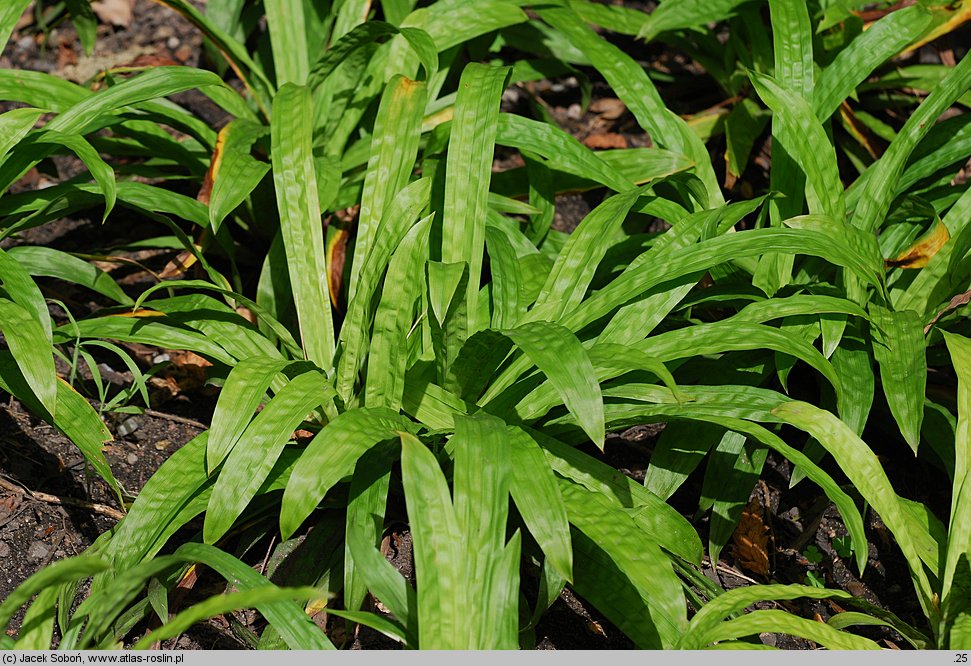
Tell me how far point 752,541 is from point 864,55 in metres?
1.23

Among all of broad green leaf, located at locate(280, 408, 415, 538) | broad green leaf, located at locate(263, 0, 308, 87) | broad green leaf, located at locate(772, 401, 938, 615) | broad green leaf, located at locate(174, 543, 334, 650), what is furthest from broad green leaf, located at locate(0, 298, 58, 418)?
broad green leaf, located at locate(772, 401, 938, 615)

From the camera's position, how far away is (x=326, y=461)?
1610 mm

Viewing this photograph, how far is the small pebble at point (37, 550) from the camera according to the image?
75.0 inches

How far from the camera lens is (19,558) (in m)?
1.90

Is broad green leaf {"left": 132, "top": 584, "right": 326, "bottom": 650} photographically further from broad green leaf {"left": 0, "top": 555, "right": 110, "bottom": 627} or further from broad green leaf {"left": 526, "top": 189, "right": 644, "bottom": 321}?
broad green leaf {"left": 526, "top": 189, "right": 644, "bottom": 321}

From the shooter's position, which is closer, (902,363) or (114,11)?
(902,363)

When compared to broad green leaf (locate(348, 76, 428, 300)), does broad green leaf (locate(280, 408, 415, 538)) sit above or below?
below

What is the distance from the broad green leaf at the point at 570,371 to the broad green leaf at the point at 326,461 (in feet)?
0.97

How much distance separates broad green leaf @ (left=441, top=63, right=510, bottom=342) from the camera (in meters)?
2.00

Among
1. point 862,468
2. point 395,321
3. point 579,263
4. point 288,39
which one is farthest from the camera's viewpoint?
point 288,39

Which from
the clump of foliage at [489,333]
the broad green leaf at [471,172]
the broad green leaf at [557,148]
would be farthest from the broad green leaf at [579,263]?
the broad green leaf at [557,148]

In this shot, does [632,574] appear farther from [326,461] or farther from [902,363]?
[902,363]

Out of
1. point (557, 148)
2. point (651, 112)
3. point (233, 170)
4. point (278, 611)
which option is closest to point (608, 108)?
point (651, 112)
